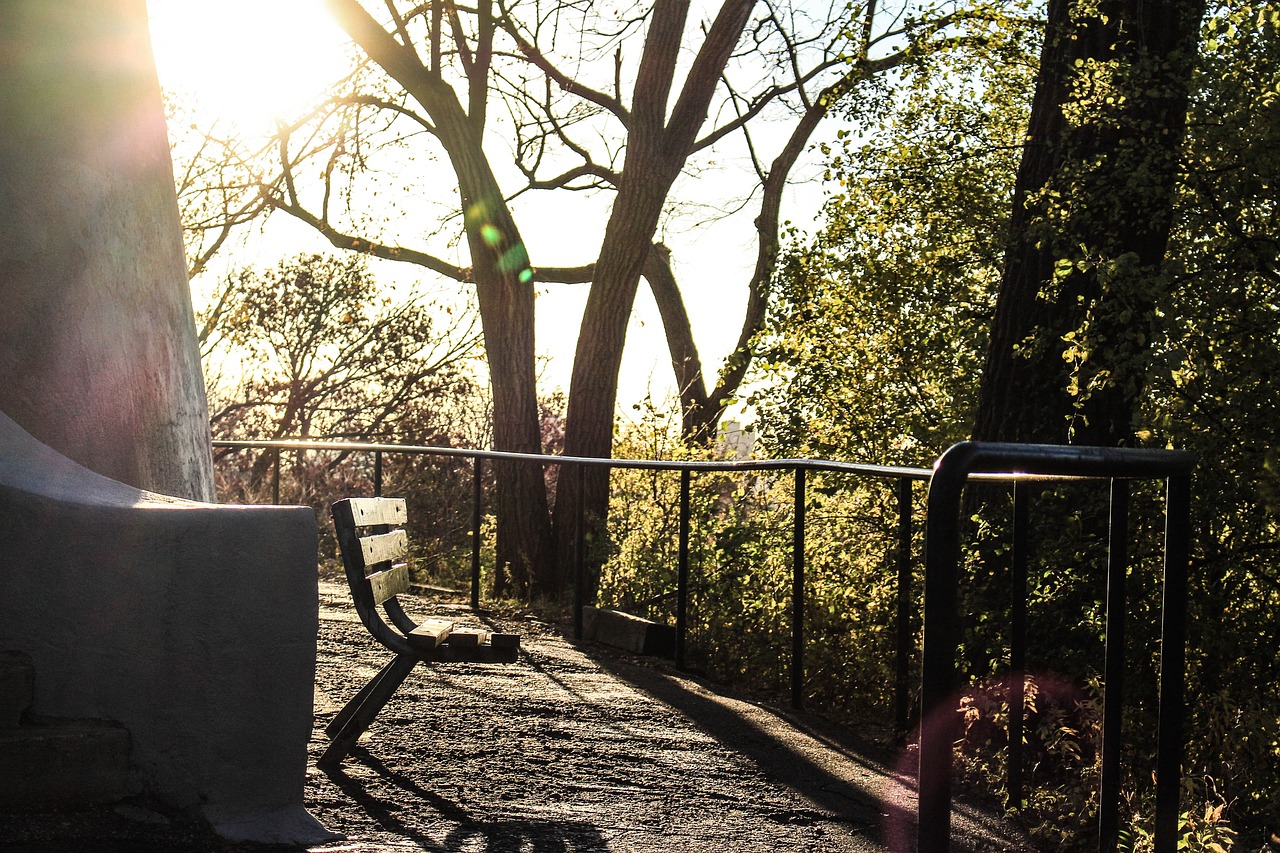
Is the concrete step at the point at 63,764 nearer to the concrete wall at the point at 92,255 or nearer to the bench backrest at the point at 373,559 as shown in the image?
the bench backrest at the point at 373,559

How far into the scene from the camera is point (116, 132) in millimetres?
5086

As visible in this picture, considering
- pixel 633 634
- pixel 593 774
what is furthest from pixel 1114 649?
pixel 633 634

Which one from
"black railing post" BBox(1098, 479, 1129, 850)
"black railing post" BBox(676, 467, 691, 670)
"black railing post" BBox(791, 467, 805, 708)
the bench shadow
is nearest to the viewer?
"black railing post" BBox(1098, 479, 1129, 850)

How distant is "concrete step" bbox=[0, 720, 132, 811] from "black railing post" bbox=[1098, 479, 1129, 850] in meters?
2.66

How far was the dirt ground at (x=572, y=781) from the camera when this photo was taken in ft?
12.6

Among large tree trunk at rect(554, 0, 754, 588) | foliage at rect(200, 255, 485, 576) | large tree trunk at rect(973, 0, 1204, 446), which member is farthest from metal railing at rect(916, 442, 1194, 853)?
foliage at rect(200, 255, 485, 576)

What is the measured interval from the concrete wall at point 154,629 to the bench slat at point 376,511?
0.89 m

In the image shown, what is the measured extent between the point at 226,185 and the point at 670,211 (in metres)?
7.65

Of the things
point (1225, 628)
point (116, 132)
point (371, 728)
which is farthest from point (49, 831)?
point (1225, 628)

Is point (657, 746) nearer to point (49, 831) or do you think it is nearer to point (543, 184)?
point (49, 831)

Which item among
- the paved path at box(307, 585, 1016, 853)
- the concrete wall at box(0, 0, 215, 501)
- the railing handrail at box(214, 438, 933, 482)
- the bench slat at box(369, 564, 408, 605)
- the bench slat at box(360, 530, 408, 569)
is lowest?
the paved path at box(307, 585, 1016, 853)

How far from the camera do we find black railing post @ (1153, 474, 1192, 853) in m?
3.32

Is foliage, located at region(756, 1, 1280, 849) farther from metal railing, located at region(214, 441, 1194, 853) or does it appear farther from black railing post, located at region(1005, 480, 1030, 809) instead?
metal railing, located at region(214, 441, 1194, 853)

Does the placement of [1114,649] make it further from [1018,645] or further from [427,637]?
[427,637]
